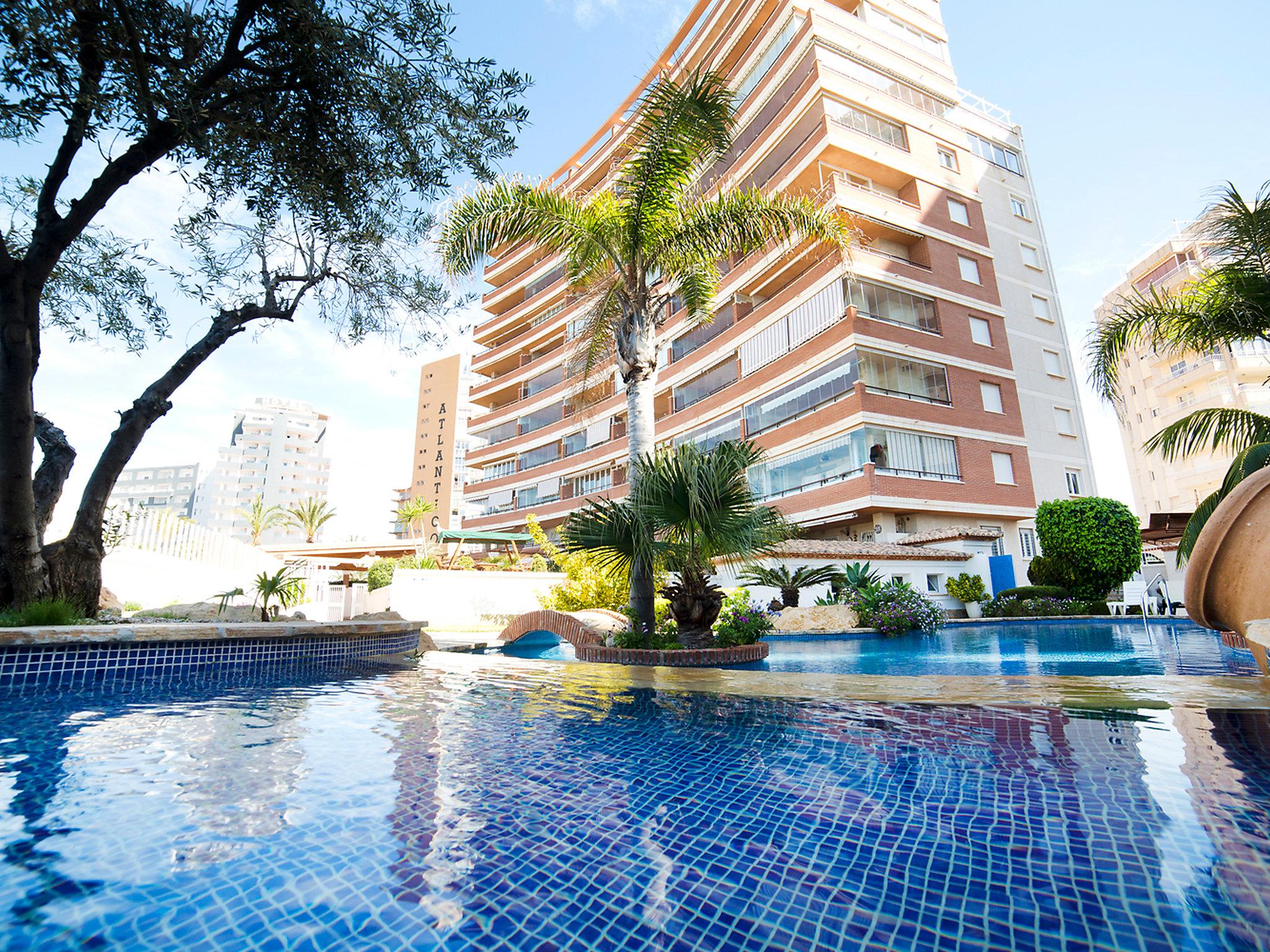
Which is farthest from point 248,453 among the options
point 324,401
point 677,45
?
point 677,45

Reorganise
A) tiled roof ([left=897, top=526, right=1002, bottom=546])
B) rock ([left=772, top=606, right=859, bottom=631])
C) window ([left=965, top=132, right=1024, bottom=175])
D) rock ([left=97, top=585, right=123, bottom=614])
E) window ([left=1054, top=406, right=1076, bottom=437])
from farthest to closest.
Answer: window ([left=965, top=132, right=1024, bottom=175]) < window ([left=1054, top=406, right=1076, bottom=437]) < tiled roof ([left=897, top=526, right=1002, bottom=546]) < rock ([left=772, top=606, right=859, bottom=631]) < rock ([left=97, top=585, right=123, bottom=614])

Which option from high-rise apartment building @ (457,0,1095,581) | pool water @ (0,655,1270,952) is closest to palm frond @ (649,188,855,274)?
pool water @ (0,655,1270,952)

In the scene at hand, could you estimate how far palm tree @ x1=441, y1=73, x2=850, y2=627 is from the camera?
A: 9.27m

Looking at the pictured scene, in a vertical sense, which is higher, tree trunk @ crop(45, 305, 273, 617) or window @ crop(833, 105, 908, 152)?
window @ crop(833, 105, 908, 152)

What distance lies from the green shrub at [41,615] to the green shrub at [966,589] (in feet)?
66.5

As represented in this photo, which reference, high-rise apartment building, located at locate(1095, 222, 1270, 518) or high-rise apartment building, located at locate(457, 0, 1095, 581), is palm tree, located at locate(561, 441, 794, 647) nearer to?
high-rise apartment building, located at locate(457, 0, 1095, 581)

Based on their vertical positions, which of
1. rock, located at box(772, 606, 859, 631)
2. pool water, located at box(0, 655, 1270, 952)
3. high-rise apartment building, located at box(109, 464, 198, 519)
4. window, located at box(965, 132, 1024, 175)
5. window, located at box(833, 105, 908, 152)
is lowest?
pool water, located at box(0, 655, 1270, 952)

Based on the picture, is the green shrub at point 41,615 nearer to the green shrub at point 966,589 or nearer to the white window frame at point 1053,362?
the green shrub at point 966,589

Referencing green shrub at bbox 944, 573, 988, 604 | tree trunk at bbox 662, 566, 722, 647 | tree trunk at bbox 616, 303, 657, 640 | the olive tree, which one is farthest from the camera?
green shrub at bbox 944, 573, 988, 604

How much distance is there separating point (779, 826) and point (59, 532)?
60.1 feet

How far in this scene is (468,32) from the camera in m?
7.66

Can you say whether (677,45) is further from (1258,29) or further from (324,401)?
(324,401)

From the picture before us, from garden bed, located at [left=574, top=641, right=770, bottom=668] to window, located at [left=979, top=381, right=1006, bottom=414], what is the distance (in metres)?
21.9

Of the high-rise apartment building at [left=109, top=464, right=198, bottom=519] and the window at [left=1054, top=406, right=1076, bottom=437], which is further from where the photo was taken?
the high-rise apartment building at [left=109, top=464, right=198, bottom=519]
